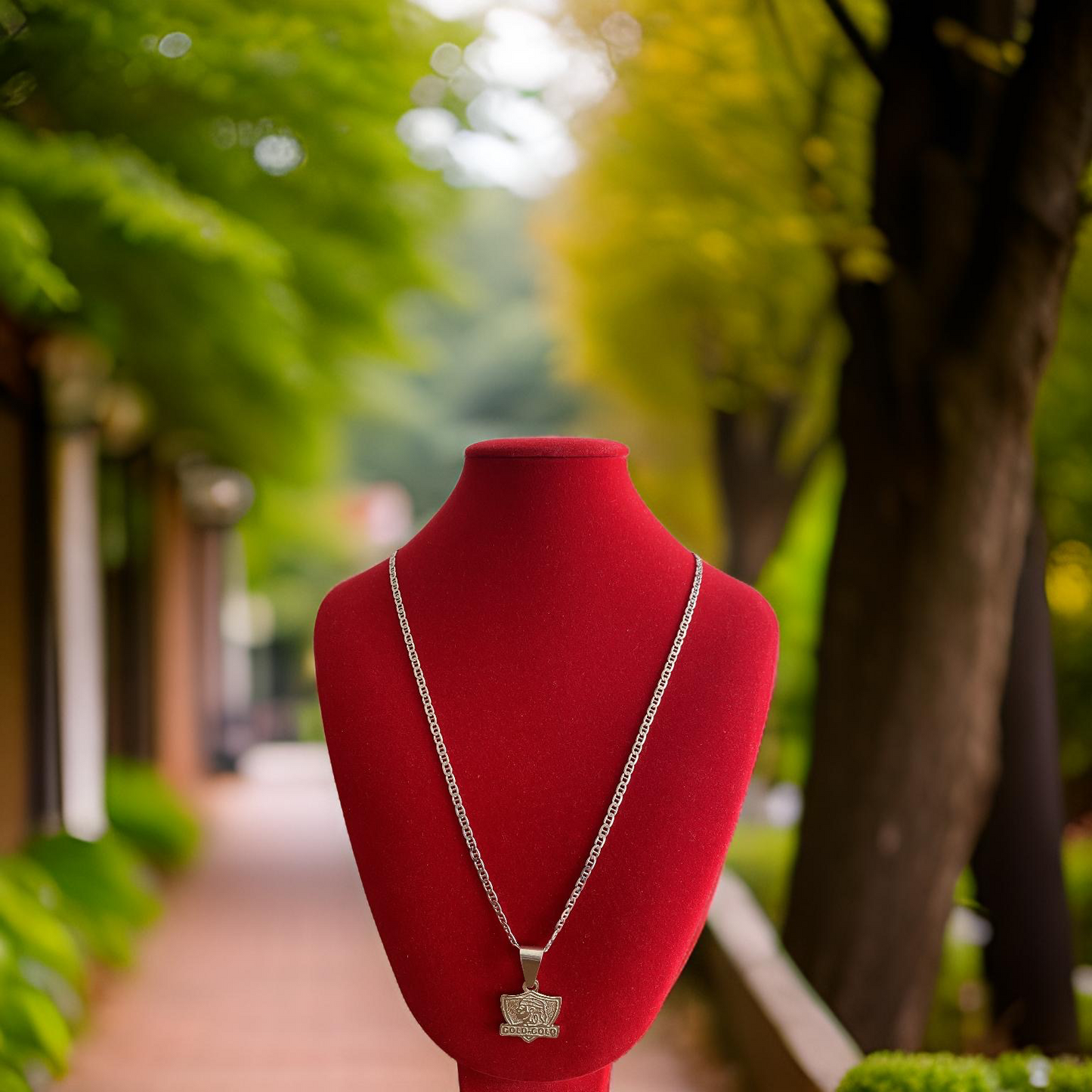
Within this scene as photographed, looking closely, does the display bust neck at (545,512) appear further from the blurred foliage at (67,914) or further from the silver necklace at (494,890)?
the blurred foliage at (67,914)

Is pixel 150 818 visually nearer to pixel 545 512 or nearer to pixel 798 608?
pixel 798 608

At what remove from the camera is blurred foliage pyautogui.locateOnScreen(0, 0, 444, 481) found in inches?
112

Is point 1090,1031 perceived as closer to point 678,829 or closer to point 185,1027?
point 185,1027

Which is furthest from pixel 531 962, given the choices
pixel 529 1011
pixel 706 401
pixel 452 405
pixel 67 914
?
pixel 452 405

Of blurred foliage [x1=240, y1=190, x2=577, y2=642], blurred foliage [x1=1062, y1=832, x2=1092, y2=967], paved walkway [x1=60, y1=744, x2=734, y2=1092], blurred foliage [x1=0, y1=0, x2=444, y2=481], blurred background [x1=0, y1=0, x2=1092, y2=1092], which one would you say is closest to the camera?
blurred foliage [x1=0, y1=0, x2=444, y2=481]

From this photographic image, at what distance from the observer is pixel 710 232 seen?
4.47 meters

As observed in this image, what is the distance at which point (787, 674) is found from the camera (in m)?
7.36

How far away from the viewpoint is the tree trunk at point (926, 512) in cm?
299

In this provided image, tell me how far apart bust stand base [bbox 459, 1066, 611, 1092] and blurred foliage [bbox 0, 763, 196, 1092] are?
5.12 feet

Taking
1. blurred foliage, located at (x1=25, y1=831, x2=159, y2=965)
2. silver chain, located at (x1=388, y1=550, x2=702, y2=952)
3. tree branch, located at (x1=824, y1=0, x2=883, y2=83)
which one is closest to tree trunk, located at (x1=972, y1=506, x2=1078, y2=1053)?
tree branch, located at (x1=824, y1=0, x2=883, y2=83)

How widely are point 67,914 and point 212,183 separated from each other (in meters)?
2.74

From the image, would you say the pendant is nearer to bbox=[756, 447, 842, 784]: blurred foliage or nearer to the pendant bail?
the pendant bail

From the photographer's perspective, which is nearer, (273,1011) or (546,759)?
(546,759)

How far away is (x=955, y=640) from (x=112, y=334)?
3.66 m
